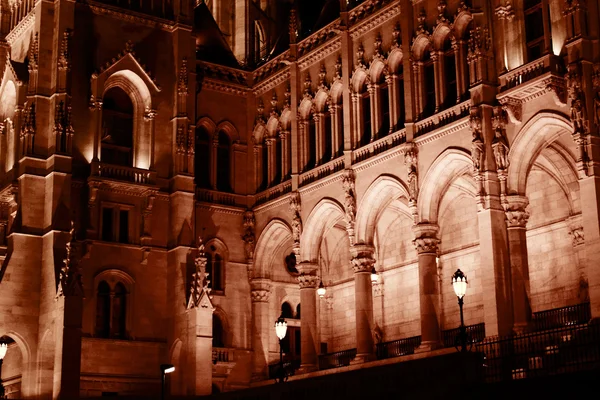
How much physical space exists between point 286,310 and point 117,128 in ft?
38.9

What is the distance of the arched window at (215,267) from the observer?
48.5 metres

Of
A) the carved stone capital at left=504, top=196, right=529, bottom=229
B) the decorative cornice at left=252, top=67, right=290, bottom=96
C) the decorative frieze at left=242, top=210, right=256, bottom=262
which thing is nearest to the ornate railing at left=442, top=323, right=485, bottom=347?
the carved stone capital at left=504, top=196, right=529, bottom=229

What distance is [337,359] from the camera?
148ft

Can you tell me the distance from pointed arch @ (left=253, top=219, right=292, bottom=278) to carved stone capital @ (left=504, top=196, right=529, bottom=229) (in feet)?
47.7

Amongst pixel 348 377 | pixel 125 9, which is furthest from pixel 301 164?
pixel 348 377

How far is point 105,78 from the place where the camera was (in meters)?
46.2

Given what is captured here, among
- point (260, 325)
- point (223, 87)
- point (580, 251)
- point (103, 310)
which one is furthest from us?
point (223, 87)

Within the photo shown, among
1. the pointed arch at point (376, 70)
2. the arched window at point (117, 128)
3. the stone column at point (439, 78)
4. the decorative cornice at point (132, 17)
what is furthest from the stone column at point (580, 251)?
the decorative cornice at point (132, 17)

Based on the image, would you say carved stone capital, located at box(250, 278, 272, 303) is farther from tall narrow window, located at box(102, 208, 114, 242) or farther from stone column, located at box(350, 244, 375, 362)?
tall narrow window, located at box(102, 208, 114, 242)

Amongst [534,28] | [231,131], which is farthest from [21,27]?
[534,28]

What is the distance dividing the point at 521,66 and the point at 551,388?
15.0 meters

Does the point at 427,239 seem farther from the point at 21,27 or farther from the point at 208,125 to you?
the point at 21,27

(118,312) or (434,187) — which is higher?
(434,187)

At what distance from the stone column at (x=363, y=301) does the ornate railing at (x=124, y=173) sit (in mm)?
9729
